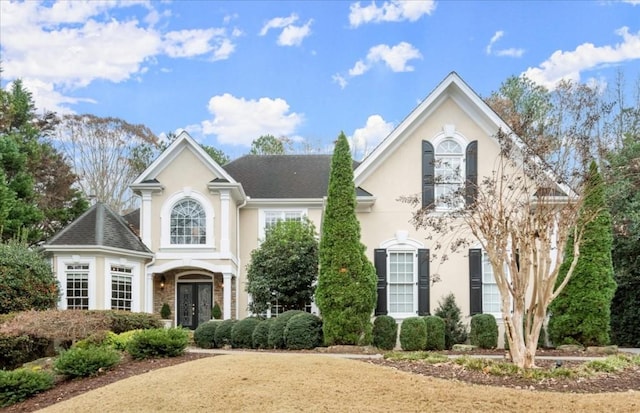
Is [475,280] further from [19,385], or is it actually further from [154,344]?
[19,385]

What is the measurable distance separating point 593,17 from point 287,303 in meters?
12.2

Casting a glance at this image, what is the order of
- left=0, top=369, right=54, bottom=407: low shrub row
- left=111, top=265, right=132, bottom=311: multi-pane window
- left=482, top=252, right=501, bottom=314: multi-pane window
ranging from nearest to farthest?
1. left=0, top=369, right=54, bottom=407: low shrub row
2. left=482, top=252, right=501, bottom=314: multi-pane window
3. left=111, top=265, right=132, bottom=311: multi-pane window

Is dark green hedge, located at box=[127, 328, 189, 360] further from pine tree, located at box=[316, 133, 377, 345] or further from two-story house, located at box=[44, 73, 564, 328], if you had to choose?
two-story house, located at box=[44, 73, 564, 328]

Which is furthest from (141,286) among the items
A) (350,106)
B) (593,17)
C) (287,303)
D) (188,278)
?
(593,17)

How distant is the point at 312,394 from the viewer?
8.80 metres

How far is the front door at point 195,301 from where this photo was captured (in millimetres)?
23969

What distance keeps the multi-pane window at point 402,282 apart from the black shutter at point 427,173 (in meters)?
1.60

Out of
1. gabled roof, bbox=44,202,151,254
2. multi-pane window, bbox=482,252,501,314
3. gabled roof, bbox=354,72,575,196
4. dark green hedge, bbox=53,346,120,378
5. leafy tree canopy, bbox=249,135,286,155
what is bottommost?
dark green hedge, bbox=53,346,120,378

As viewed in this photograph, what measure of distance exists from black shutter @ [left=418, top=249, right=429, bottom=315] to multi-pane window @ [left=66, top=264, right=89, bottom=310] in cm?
1066

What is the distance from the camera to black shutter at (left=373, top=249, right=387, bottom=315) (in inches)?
697

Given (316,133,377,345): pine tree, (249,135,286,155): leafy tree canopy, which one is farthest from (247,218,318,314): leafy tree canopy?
(249,135,286,155): leafy tree canopy

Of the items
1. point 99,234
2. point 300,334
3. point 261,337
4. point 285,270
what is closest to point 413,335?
point 300,334

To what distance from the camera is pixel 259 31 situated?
1881 cm

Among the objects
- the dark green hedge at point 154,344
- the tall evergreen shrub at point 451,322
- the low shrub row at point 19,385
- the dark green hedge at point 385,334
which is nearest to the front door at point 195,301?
the dark green hedge at point 385,334
